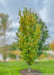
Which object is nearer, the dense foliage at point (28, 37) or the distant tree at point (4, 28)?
the dense foliage at point (28, 37)

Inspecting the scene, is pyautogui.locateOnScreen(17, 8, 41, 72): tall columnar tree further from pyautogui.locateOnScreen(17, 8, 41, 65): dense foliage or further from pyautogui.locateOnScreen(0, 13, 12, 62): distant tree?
pyautogui.locateOnScreen(0, 13, 12, 62): distant tree

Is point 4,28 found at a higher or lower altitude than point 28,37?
higher

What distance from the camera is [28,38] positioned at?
3373 millimetres

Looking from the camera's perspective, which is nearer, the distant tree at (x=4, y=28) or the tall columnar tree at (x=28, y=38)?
the tall columnar tree at (x=28, y=38)

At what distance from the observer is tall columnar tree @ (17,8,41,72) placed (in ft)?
10.6

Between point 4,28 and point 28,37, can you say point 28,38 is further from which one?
point 4,28

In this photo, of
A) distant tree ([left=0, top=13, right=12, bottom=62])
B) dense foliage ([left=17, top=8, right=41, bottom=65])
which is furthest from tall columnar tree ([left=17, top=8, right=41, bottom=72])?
distant tree ([left=0, top=13, right=12, bottom=62])

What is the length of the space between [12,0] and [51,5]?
258cm

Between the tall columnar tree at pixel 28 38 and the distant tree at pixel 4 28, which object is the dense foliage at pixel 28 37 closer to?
the tall columnar tree at pixel 28 38

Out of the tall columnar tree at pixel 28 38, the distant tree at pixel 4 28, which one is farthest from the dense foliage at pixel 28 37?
the distant tree at pixel 4 28

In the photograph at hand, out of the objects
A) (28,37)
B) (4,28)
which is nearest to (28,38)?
(28,37)

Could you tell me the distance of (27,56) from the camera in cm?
329

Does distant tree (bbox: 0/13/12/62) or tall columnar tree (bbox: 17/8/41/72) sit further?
distant tree (bbox: 0/13/12/62)

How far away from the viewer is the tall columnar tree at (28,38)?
10.6 feet
